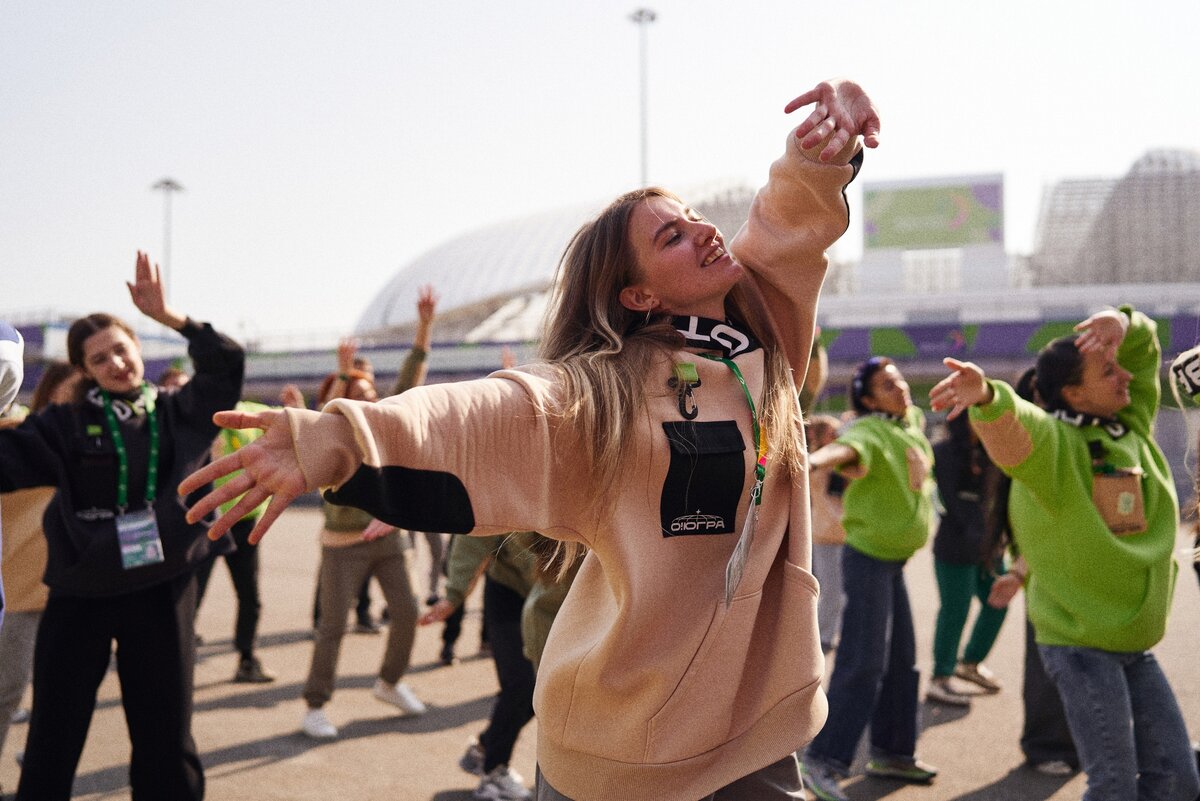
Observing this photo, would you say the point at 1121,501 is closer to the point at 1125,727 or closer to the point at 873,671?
the point at 1125,727

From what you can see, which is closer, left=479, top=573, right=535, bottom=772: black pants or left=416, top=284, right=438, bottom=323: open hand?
left=479, top=573, right=535, bottom=772: black pants

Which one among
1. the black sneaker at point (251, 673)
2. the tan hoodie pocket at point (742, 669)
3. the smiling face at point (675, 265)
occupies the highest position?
the smiling face at point (675, 265)

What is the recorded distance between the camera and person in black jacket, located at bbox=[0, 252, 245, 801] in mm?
3701

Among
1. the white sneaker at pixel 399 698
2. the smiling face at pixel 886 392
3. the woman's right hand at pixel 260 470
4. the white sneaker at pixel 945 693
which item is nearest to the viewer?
the woman's right hand at pixel 260 470

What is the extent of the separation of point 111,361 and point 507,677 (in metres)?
1.99

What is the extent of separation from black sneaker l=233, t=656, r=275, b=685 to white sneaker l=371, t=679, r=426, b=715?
1173 mm

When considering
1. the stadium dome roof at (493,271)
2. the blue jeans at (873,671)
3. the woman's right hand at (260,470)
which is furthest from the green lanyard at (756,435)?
the stadium dome roof at (493,271)

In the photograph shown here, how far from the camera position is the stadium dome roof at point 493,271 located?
2633 inches

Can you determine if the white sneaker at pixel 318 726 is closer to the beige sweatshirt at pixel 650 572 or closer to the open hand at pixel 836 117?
the beige sweatshirt at pixel 650 572

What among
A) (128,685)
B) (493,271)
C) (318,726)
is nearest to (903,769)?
(318,726)

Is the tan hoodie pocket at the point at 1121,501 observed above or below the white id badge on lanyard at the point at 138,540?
above

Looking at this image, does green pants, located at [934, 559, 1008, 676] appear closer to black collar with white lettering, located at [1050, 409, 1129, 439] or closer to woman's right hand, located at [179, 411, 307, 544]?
black collar with white lettering, located at [1050, 409, 1129, 439]

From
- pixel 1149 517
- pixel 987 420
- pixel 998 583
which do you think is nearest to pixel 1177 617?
pixel 998 583

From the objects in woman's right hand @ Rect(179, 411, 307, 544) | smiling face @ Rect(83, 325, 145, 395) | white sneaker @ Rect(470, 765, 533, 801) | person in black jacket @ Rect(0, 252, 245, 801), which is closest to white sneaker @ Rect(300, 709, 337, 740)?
white sneaker @ Rect(470, 765, 533, 801)
